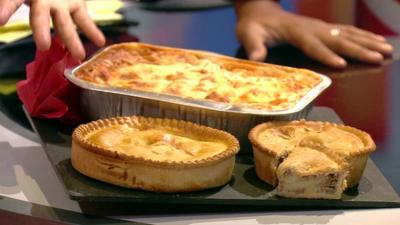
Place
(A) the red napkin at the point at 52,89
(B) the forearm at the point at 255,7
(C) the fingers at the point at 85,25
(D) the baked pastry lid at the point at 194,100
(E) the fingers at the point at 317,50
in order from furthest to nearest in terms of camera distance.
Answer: (B) the forearm at the point at 255,7
(E) the fingers at the point at 317,50
(C) the fingers at the point at 85,25
(A) the red napkin at the point at 52,89
(D) the baked pastry lid at the point at 194,100

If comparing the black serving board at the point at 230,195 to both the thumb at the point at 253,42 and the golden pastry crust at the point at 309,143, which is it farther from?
the thumb at the point at 253,42

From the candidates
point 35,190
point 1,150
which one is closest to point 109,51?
point 1,150

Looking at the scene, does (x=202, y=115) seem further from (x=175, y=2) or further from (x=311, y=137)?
(x=175, y=2)

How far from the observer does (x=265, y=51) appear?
5.79 feet

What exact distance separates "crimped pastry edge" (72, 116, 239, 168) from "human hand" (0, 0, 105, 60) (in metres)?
0.18

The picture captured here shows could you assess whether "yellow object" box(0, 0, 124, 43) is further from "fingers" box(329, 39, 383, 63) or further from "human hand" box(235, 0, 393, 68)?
"fingers" box(329, 39, 383, 63)

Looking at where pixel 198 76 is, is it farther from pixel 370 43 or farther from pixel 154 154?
pixel 370 43

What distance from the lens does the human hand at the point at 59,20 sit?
4.06 ft

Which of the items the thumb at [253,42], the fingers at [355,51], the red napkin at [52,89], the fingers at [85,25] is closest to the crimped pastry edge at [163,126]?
the red napkin at [52,89]

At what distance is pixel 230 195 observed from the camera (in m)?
1.05

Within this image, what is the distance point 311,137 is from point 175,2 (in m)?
1.18

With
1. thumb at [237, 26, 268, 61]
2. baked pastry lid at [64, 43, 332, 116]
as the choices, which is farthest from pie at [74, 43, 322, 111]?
thumb at [237, 26, 268, 61]

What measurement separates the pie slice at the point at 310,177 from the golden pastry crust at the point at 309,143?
0.06 feet

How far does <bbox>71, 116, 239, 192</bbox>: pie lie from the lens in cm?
102
